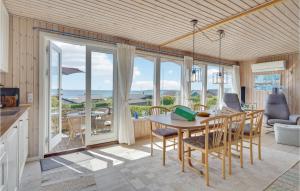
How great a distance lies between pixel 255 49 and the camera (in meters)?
4.78

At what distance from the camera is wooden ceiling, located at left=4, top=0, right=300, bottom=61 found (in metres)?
2.34

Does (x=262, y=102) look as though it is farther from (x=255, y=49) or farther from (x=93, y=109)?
(x=93, y=109)

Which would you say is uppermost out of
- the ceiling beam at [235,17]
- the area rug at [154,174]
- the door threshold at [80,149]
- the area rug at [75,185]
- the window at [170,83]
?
the ceiling beam at [235,17]

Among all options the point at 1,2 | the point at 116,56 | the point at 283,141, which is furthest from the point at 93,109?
the point at 283,141

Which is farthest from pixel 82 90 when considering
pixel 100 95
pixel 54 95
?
pixel 54 95

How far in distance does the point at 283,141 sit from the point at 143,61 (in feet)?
12.1

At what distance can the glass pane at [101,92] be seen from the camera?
3607 millimetres

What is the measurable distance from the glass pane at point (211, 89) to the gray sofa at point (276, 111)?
1540mm

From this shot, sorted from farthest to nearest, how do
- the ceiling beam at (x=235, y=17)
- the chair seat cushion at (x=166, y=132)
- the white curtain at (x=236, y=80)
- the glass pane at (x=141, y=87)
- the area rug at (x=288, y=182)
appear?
the white curtain at (x=236, y=80)
the glass pane at (x=141, y=87)
the chair seat cushion at (x=166, y=132)
the ceiling beam at (x=235, y=17)
the area rug at (x=288, y=182)

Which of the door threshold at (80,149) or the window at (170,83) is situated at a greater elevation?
the window at (170,83)

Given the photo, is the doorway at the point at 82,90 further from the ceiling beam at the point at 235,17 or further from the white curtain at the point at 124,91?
the ceiling beam at the point at 235,17

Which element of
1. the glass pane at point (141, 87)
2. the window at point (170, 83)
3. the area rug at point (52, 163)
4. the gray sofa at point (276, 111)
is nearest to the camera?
the area rug at point (52, 163)

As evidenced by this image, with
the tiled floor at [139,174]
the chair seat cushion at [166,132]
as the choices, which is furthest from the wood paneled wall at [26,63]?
→ the chair seat cushion at [166,132]

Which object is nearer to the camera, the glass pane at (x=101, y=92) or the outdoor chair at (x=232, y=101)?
the glass pane at (x=101, y=92)
